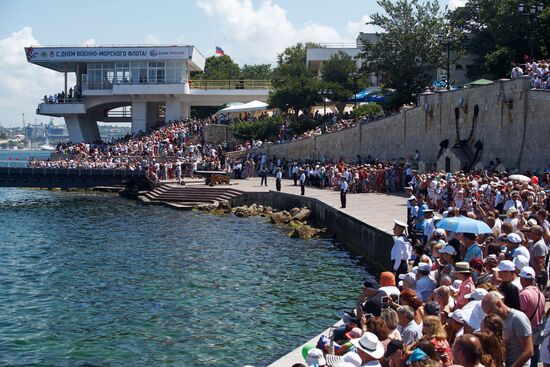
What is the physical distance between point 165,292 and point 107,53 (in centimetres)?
4857

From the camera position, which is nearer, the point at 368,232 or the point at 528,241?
the point at 528,241

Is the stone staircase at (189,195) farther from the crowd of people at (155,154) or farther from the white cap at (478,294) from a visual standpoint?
the white cap at (478,294)

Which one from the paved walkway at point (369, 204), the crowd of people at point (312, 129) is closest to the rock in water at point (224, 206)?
the paved walkway at point (369, 204)

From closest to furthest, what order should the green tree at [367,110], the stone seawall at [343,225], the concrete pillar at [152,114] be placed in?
the stone seawall at [343,225], the green tree at [367,110], the concrete pillar at [152,114]

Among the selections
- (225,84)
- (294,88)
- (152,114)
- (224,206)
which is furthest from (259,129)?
(152,114)

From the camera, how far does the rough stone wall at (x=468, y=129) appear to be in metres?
25.9

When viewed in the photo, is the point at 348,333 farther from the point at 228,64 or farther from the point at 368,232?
the point at 228,64

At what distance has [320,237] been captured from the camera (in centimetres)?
2980

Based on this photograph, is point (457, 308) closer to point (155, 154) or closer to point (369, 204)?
point (369, 204)

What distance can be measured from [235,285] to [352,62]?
38293 mm

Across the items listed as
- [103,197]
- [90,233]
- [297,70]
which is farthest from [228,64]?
[90,233]

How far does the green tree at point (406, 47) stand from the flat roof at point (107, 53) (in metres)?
22.4

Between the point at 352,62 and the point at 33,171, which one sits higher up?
the point at 352,62

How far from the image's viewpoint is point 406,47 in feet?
153
